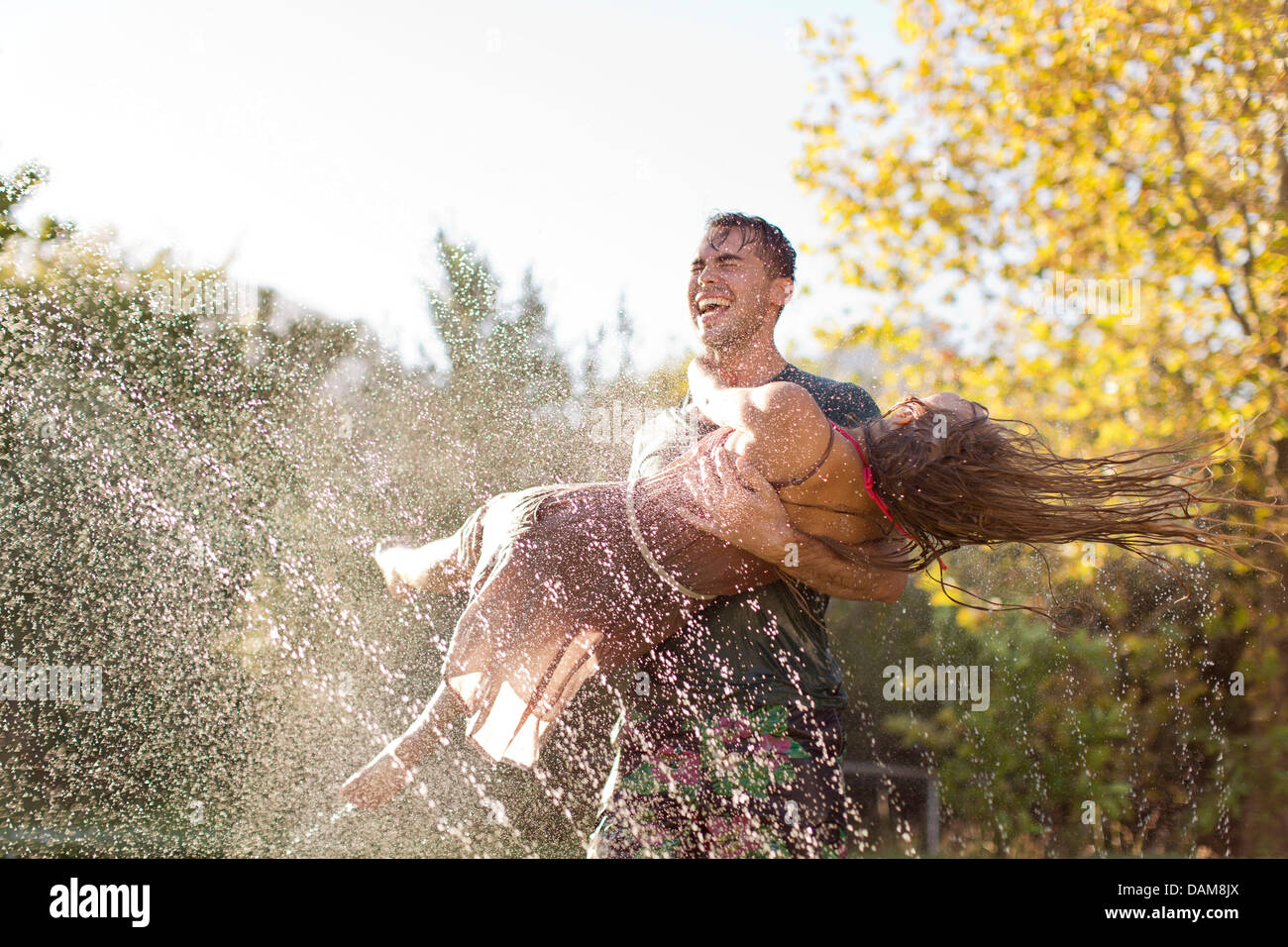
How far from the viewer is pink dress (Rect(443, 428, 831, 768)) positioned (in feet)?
8.05

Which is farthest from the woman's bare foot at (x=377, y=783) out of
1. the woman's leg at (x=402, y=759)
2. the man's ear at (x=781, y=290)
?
the man's ear at (x=781, y=290)

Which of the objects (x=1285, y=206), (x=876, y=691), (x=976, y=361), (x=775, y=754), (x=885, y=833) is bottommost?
(x=885, y=833)

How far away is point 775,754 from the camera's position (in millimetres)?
2395

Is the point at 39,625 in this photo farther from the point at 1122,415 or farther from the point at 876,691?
the point at 1122,415

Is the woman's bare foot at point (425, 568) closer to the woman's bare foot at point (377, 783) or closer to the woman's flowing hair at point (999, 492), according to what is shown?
the woman's bare foot at point (377, 783)

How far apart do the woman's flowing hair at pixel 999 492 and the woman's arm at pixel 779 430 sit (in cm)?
24

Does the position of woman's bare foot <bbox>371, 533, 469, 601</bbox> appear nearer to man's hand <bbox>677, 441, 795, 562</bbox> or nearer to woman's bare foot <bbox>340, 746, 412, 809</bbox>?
woman's bare foot <bbox>340, 746, 412, 809</bbox>

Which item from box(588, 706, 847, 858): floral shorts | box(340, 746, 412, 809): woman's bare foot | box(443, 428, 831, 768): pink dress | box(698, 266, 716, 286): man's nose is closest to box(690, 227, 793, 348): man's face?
box(698, 266, 716, 286): man's nose

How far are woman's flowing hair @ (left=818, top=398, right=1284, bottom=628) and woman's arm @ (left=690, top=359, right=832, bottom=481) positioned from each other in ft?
0.79

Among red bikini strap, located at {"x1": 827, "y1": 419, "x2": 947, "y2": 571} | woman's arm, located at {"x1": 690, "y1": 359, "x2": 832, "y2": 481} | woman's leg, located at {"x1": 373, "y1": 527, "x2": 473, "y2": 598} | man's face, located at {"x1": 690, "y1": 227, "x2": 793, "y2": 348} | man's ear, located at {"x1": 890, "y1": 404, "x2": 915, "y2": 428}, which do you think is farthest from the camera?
woman's leg, located at {"x1": 373, "y1": 527, "x2": 473, "y2": 598}

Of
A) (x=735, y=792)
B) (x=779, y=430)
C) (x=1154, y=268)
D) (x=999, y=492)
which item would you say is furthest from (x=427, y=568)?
(x=1154, y=268)
